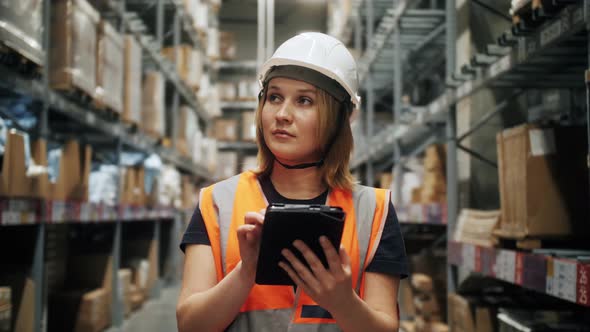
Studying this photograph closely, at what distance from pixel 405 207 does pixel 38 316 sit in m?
3.24

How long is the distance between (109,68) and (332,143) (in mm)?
3631

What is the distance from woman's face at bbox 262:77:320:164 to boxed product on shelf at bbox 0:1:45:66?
2.03m

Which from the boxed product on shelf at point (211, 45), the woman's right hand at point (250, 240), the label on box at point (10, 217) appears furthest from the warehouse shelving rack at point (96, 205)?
the woman's right hand at point (250, 240)

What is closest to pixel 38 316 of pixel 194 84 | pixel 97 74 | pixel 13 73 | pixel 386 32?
pixel 13 73

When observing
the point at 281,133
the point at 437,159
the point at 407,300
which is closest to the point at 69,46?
the point at 437,159

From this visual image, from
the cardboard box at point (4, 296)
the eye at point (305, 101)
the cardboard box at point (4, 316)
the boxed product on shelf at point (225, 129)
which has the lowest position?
the cardboard box at point (4, 316)

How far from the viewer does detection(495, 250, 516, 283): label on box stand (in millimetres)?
2804

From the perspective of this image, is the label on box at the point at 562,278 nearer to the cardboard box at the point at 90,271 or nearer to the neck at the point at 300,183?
the neck at the point at 300,183

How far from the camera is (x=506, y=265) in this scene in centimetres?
290

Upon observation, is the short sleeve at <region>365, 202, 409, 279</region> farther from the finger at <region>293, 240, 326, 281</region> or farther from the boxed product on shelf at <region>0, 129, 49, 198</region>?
the boxed product on shelf at <region>0, 129, 49, 198</region>

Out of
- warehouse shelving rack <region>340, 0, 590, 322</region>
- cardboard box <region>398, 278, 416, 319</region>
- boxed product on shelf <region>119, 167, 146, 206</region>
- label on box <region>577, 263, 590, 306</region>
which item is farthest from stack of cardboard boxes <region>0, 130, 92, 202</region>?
cardboard box <region>398, 278, 416, 319</region>

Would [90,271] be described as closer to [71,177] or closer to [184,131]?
[71,177]

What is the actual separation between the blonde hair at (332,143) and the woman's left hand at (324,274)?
0.38 metres

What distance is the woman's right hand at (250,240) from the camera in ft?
4.43
